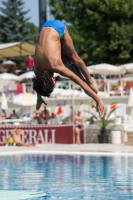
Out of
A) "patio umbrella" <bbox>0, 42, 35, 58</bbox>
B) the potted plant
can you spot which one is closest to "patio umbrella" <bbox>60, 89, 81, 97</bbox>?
the potted plant

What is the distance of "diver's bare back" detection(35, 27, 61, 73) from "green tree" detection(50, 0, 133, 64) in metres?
24.4

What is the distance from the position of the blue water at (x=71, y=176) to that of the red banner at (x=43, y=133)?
3.55 metres

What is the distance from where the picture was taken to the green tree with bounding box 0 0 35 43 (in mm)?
48000

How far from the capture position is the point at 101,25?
110 ft

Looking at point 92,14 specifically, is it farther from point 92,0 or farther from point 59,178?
point 59,178

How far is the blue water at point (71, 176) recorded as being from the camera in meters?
11.7

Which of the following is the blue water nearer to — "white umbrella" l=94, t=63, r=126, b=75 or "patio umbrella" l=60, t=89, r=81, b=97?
"patio umbrella" l=60, t=89, r=81, b=97

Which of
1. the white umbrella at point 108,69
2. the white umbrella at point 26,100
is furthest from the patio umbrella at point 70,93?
the white umbrella at point 108,69

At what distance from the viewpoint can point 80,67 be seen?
339 inches

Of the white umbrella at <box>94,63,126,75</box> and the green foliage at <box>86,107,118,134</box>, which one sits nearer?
the green foliage at <box>86,107,118,134</box>

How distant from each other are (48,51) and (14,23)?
40494 mm

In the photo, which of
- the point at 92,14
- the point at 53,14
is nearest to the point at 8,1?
the point at 53,14

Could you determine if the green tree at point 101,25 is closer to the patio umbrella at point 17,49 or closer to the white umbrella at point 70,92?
the patio umbrella at point 17,49

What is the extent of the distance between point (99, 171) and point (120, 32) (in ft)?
61.3
